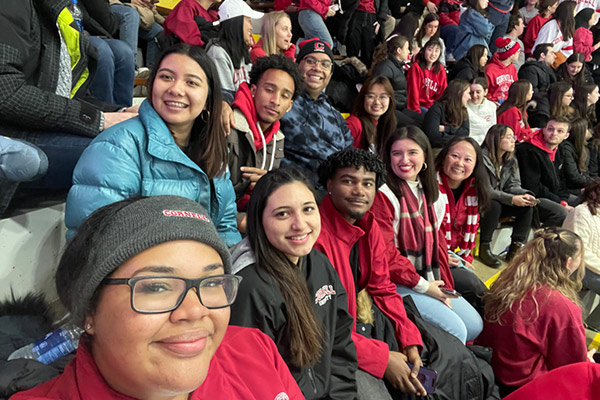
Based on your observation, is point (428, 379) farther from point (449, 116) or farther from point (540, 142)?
point (540, 142)

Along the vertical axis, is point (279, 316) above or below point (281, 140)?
below

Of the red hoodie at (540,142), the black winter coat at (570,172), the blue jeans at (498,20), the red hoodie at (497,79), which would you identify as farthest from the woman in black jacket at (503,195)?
the blue jeans at (498,20)

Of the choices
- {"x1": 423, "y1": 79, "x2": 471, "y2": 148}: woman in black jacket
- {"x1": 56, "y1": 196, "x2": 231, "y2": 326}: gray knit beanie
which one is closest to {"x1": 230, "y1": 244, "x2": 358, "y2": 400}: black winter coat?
{"x1": 56, "y1": 196, "x2": 231, "y2": 326}: gray knit beanie

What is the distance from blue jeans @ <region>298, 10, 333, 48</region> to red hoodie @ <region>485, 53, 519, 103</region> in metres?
2.43

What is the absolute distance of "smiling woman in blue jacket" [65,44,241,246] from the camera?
1531mm

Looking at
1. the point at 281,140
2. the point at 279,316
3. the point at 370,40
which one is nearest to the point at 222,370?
the point at 279,316

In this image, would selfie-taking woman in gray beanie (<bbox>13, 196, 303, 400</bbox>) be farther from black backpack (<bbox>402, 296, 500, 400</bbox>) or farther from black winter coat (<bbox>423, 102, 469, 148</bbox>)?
black winter coat (<bbox>423, 102, 469, 148</bbox>)

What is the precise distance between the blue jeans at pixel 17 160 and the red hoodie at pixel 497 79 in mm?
5806

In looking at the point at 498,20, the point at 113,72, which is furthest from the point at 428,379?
the point at 498,20

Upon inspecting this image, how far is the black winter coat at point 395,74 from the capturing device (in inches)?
179

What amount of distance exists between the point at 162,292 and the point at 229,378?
363 mm

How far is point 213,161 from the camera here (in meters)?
1.84

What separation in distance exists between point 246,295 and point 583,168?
4.99 m

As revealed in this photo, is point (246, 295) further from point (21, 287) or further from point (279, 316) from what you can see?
point (21, 287)
